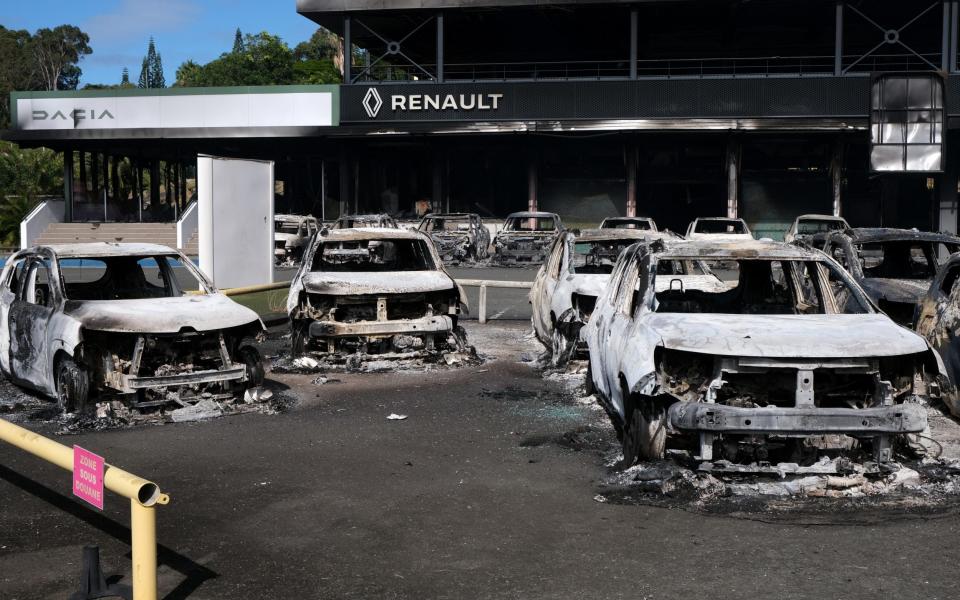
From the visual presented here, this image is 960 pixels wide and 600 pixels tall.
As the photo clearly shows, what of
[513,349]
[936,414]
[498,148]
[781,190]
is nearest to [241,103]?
[498,148]

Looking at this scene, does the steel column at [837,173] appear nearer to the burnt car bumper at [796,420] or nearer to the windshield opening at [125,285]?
the windshield opening at [125,285]

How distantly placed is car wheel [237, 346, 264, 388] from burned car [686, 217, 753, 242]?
16680 millimetres

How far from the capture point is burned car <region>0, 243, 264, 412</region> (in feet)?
29.7

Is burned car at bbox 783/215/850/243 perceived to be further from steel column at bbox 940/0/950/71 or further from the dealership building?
steel column at bbox 940/0/950/71

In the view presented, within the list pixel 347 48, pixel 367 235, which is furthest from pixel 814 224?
pixel 367 235

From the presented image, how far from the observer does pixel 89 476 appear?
4492 millimetres

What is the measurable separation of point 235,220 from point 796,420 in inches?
412

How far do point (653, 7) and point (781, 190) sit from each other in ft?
25.3

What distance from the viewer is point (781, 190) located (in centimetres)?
3662

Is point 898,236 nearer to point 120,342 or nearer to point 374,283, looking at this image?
point 374,283

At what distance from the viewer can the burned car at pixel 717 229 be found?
1004 inches

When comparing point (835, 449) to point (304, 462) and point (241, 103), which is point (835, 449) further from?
point (241, 103)

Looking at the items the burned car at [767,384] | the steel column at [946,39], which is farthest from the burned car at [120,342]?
the steel column at [946,39]

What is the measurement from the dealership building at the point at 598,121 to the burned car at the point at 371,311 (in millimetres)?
23575
